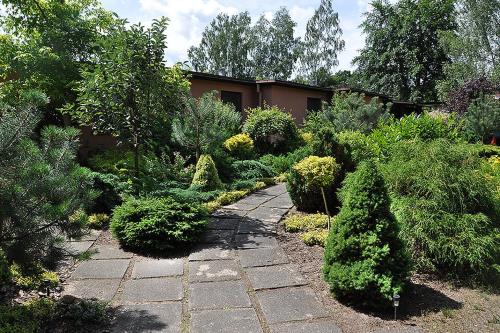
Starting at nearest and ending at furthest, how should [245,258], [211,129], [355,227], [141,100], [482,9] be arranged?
[355,227] < [245,258] < [141,100] < [211,129] < [482,9]

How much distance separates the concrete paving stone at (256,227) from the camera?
17.8ft

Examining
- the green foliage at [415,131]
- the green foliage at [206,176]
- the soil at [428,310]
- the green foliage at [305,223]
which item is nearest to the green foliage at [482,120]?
the green foliage at [415,131]

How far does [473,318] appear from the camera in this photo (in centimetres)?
331

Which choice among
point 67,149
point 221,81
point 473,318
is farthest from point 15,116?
point 221,81

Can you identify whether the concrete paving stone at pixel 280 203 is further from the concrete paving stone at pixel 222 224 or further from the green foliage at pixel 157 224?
the green foliage at pixel 157 224

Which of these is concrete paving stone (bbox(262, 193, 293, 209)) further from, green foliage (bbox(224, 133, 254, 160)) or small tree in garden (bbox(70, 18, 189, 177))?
green foliage (bbox(224, 133, 254, 160))

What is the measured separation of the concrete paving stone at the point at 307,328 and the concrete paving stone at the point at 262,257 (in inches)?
49.2

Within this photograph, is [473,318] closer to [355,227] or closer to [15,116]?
[355,227]

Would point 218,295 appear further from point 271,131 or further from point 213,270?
A: point 271,131

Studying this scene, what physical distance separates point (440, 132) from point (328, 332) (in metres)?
5.23

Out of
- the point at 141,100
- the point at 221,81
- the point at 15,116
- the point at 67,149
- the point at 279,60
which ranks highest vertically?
the point at 279,60

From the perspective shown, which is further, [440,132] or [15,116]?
[440,132]

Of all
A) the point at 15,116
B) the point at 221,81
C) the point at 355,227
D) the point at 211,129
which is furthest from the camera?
the point at 221,81

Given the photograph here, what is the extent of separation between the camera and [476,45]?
22359 mm
